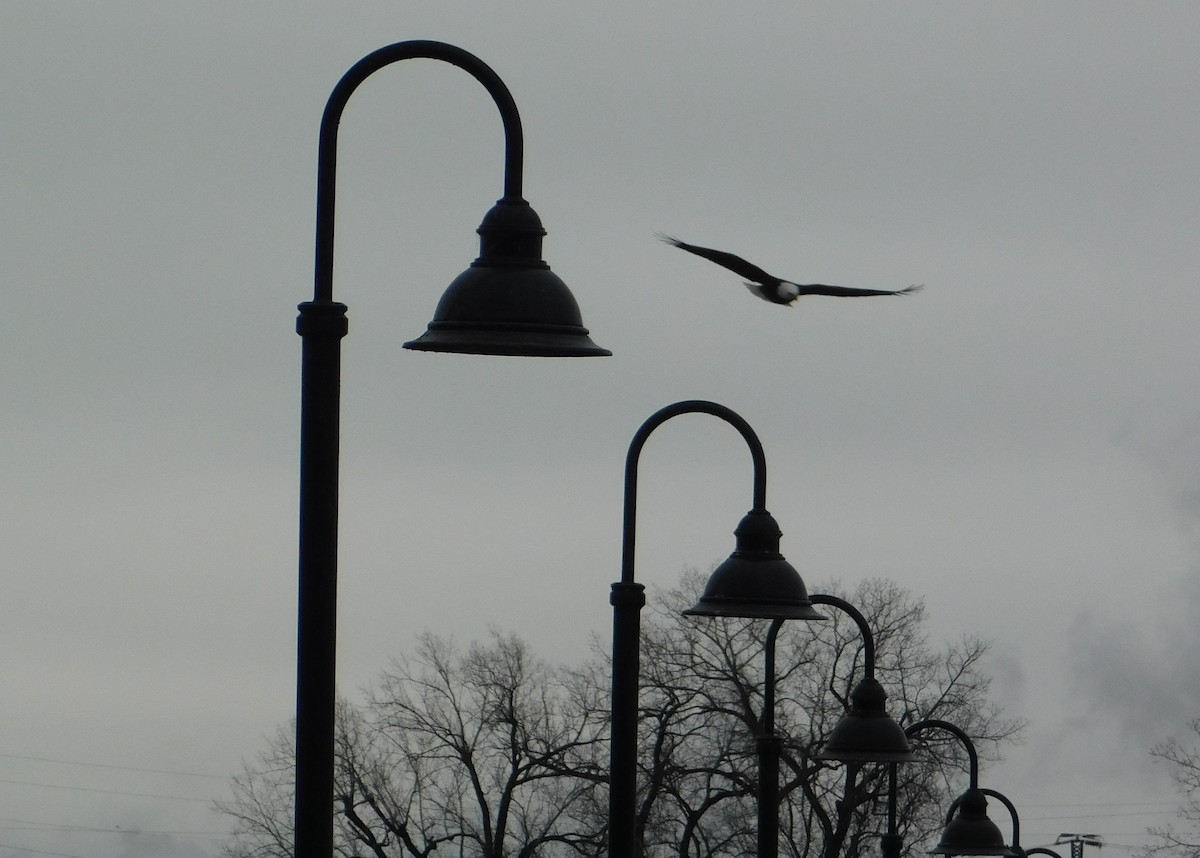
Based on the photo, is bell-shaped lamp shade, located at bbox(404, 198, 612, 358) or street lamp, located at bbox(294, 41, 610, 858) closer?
street lamp, located at bbox(294, 41, 610, 858)

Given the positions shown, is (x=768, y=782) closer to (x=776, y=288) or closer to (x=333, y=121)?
(x=776, y=288)

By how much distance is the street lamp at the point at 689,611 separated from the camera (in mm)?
9039

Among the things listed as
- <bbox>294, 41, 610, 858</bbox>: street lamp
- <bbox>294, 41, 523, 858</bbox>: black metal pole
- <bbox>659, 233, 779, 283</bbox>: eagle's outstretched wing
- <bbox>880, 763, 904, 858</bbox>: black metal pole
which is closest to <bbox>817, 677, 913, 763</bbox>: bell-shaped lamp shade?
A: <bbox>880, 763, 904, 858</bbox>: black metal pole

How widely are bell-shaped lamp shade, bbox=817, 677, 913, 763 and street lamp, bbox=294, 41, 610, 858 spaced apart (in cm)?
853

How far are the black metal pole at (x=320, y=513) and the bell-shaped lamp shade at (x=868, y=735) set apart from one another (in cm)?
912

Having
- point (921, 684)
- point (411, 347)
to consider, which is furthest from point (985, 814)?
point (921, 684)

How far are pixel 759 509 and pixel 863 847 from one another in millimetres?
35203

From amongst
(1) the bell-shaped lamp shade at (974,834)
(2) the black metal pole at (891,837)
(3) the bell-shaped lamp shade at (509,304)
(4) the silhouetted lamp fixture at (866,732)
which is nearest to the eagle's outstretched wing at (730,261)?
(3) the bell-shaped lamp shade at (509,304)

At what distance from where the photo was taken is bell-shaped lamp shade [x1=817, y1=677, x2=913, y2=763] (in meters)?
14.5

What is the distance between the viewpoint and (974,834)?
61.1 ft

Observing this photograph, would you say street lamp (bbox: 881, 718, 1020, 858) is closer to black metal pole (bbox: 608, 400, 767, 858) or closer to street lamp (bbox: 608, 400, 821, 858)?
street lamp (bbox: 608, 400, 821, 858)

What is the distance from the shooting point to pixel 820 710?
4647 centimetres

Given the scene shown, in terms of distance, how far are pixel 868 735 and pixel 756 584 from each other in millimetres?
4631

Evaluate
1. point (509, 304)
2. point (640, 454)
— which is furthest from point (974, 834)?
point (509, 304)
